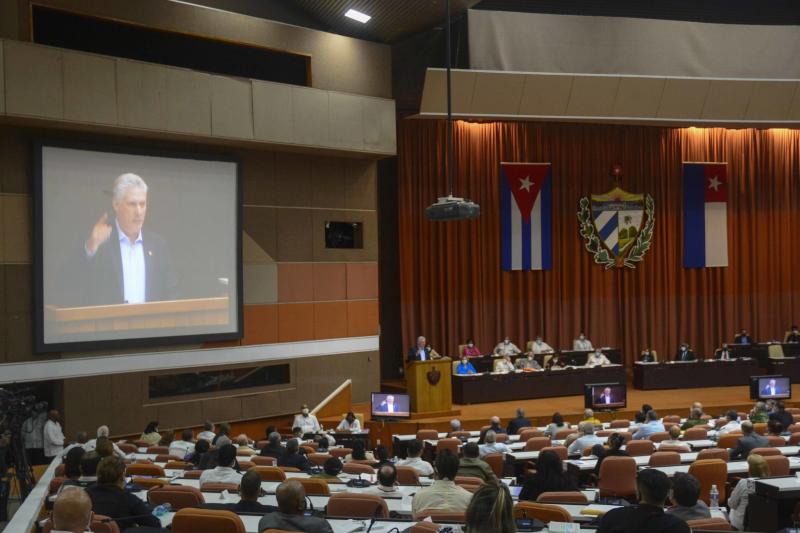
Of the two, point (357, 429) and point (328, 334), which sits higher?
point (328, 334)

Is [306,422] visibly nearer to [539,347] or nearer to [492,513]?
[539,347]

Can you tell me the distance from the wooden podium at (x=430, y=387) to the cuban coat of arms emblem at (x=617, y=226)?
6353mm

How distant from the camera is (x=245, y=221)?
1412 cm

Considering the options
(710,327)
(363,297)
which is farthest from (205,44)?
(710,327)

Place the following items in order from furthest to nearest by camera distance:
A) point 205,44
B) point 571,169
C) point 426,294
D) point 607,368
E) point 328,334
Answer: point 571,169 < point 426,294 < point 607,368 < point 328,334 < point 205,44

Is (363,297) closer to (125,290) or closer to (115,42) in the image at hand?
(125,290)

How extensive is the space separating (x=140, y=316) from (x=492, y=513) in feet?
34.8

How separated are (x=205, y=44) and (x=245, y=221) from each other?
2949 millimetres

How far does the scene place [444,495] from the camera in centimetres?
500

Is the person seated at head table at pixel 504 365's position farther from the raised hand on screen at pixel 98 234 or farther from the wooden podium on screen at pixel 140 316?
the raised hand on screen at pixel 98 234

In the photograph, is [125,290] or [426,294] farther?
[426,294]

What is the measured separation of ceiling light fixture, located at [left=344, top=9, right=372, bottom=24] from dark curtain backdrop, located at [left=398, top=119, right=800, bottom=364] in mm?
3599

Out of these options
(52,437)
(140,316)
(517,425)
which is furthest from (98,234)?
(517,425)

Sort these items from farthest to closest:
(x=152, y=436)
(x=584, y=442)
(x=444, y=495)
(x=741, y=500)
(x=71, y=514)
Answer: (x=152, y=436) → (x=584, y=442) → (x=741, y=500) → (x=444, y=495) → (x=71, y=514)
